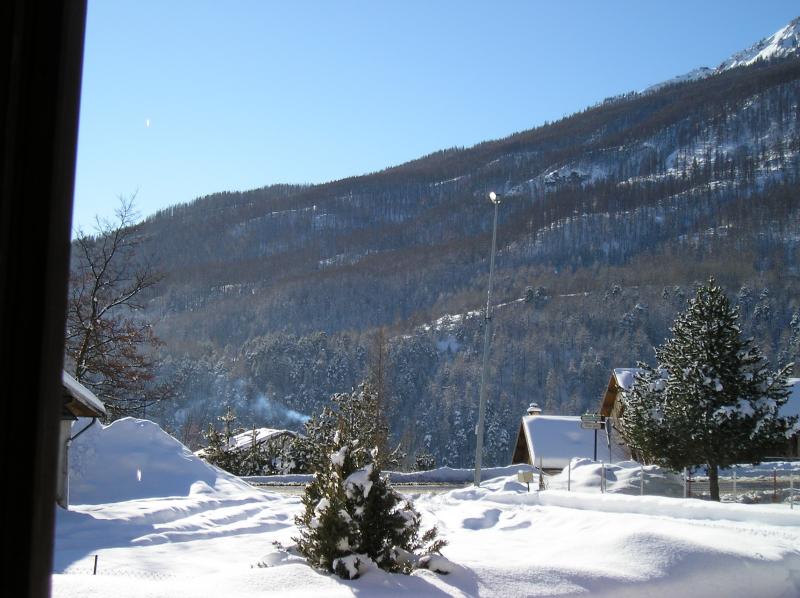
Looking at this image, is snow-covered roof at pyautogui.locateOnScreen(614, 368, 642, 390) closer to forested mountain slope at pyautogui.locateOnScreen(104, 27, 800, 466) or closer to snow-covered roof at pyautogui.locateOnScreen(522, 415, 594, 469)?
snow-covered roof at pyautogui.locateOnScreen(522, 415, 594, 469)

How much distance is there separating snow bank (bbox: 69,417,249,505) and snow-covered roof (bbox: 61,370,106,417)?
9.61 feet

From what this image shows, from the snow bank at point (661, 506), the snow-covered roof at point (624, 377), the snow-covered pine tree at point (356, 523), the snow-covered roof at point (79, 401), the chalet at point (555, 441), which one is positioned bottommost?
the chalet at point (555, 441)

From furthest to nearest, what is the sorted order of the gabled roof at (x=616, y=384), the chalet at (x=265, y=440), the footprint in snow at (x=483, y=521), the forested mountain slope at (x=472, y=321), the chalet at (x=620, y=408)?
the forested mountain slope at (x=472, y=321), the gabled roof at (x=616, y=384), the chalet at (x=265, y=440), the chalet at (x=620, y=408), the footprint in snow at (x=483, y=521)

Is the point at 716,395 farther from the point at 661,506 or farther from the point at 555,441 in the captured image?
the point at 555,441

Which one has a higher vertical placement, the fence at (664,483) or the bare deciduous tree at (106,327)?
the bare deciduous tree at (106,327)

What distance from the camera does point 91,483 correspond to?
67.6 ft

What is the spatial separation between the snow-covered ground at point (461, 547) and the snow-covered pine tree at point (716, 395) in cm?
638

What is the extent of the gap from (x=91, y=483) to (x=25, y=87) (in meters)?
21.2

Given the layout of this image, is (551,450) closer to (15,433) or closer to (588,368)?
(15,433)

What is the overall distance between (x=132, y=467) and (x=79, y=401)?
605 cm

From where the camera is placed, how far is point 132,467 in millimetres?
21938

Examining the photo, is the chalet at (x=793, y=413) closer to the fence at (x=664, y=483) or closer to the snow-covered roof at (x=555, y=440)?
the fence at (x=664, y=483)

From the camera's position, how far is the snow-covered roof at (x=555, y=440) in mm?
43719

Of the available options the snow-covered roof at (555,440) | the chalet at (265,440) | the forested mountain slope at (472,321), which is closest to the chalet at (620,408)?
the snow-covered roof at (555,440)
